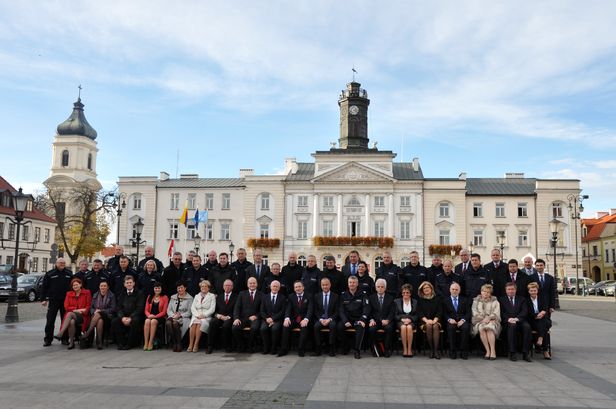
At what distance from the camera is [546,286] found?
38.5 feet

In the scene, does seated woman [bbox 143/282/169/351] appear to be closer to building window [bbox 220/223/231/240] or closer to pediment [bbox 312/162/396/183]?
pediment [bbox 312/162/396/183]

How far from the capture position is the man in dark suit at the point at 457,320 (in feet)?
36.0

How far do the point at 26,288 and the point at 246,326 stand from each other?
2080 cm

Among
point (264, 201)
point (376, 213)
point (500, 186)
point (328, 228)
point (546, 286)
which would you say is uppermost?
point (500, 186)

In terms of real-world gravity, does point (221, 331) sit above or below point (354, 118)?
below

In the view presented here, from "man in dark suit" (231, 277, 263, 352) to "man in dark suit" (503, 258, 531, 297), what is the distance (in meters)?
5.37

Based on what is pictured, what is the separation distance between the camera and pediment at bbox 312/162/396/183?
5878 cm

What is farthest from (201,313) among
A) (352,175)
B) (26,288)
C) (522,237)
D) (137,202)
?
(137,202)

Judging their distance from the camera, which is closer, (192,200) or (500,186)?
(500,186)

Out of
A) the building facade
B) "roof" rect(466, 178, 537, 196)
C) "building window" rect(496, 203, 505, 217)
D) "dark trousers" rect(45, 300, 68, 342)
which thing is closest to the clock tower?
the building facade

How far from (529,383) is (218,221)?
5459 centimetres

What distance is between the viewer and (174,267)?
43.0ft

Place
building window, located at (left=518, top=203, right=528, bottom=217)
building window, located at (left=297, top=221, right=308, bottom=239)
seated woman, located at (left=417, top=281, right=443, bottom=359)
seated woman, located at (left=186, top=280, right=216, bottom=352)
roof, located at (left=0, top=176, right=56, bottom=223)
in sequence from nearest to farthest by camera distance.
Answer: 1. seated woman, located at (left=417, top=281, right=443, bottom=359)
2. seated woman, located at (left=186, top=280, right=216, bottom=352)
3. roof, located at (left=0, top=176, right=56, bottom=223)
4. building window, located at (left=518, top=203, right=528, bottom=217)
5. building window, located at (left=297, top=221, right=308, bottom=239)

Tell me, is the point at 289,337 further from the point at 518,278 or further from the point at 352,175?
the point at 352,175
